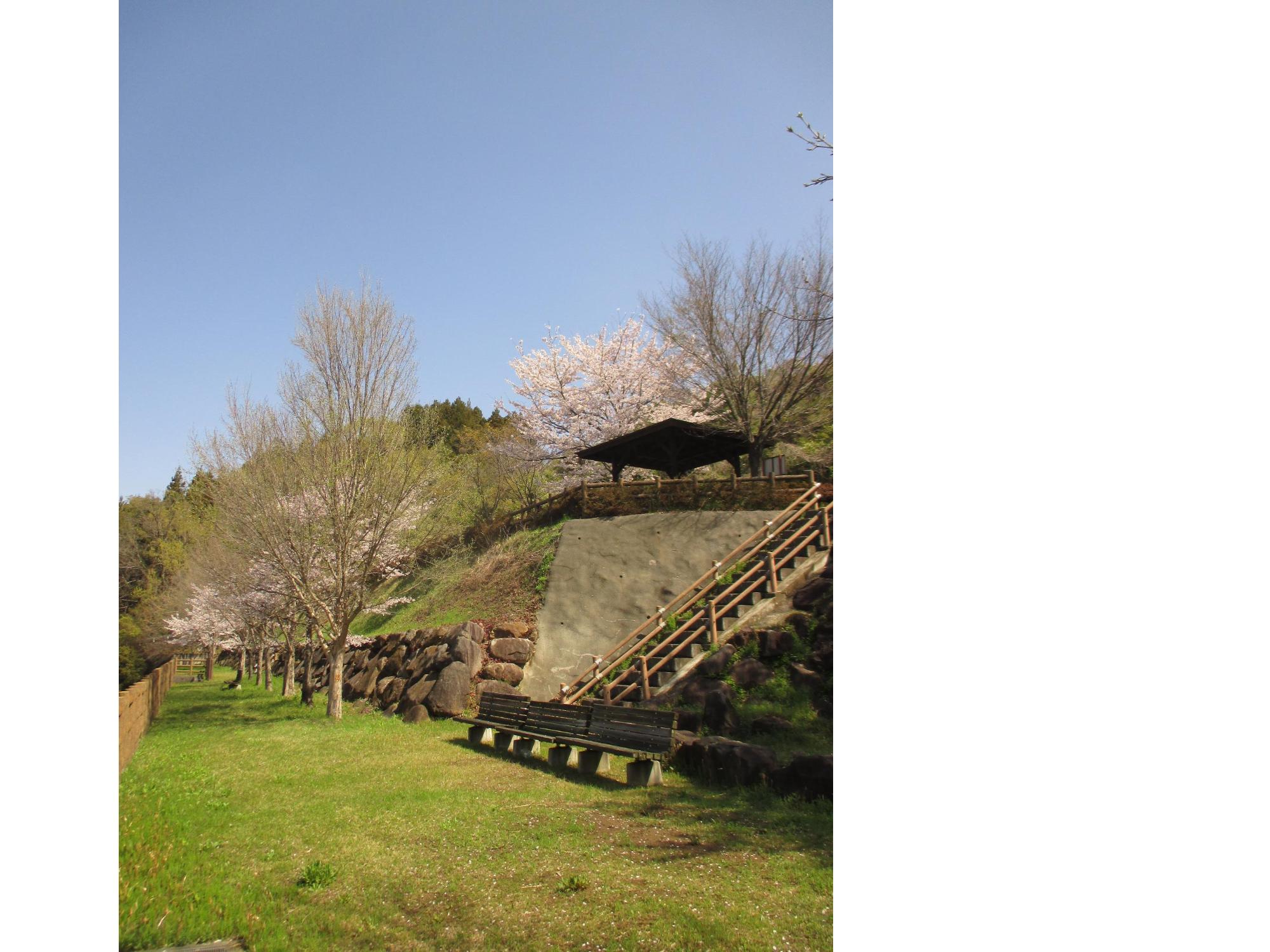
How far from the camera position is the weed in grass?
310 cm

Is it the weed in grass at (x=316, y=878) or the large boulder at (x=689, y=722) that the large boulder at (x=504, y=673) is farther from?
the weed in grass at (x=316, y=878)

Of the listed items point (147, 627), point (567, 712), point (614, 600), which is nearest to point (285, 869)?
point (567, 712)

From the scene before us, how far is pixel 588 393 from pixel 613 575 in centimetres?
1118

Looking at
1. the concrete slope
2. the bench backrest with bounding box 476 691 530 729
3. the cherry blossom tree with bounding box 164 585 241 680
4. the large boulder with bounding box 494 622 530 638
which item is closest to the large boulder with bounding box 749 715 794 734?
the bench backrest with bounding box 476 691 530 729

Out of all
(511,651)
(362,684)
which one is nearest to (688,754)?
(511,651)

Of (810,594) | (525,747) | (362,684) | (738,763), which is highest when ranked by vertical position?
(810,594)

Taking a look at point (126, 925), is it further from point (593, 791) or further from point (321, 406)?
point (321, 406)

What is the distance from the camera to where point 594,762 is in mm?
6059

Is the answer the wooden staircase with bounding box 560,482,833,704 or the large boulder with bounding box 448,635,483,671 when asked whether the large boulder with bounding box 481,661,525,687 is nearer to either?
the large boulder with bounding box 448,635,483,671

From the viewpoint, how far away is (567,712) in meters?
6.71

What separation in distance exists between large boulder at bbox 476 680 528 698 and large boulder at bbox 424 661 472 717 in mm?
140

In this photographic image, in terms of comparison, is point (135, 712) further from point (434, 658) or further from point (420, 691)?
point (434, 658)

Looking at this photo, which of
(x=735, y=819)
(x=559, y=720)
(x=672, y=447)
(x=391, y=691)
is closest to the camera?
(x=735, y=819)

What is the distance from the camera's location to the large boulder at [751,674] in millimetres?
8000
